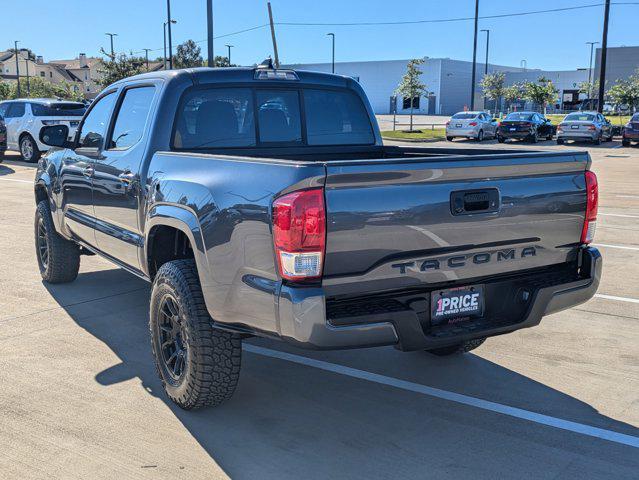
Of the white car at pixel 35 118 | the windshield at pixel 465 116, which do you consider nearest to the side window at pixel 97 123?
the white car at pixel 35 118

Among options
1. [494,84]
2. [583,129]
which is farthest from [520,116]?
[494,84]

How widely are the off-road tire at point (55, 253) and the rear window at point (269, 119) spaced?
2.63 m

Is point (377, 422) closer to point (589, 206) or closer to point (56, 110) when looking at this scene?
point (589, 206)

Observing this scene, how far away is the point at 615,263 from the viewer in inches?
319

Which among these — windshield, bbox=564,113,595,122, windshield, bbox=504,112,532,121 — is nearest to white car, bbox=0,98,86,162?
windshield, bbox=504,112,532,121

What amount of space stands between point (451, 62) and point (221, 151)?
295 feet

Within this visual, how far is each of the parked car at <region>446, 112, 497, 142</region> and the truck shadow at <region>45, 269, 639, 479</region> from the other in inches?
1191

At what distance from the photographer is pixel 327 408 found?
4.15 meters

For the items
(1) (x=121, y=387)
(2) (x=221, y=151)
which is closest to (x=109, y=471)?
(1) (x=121, y=387)

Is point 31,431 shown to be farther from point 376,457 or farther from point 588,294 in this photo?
point 588,294

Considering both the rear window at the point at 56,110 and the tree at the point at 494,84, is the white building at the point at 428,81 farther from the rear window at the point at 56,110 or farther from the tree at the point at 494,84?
the rear window at the point at 56,110

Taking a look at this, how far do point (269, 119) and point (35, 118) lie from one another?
1686 cm

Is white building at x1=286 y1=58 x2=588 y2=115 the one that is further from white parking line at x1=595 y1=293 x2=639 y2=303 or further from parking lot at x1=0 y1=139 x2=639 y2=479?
parking lot at x1=0 y1=139 x2=639 y2=479

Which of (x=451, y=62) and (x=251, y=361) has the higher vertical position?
(x=451, y=62)
